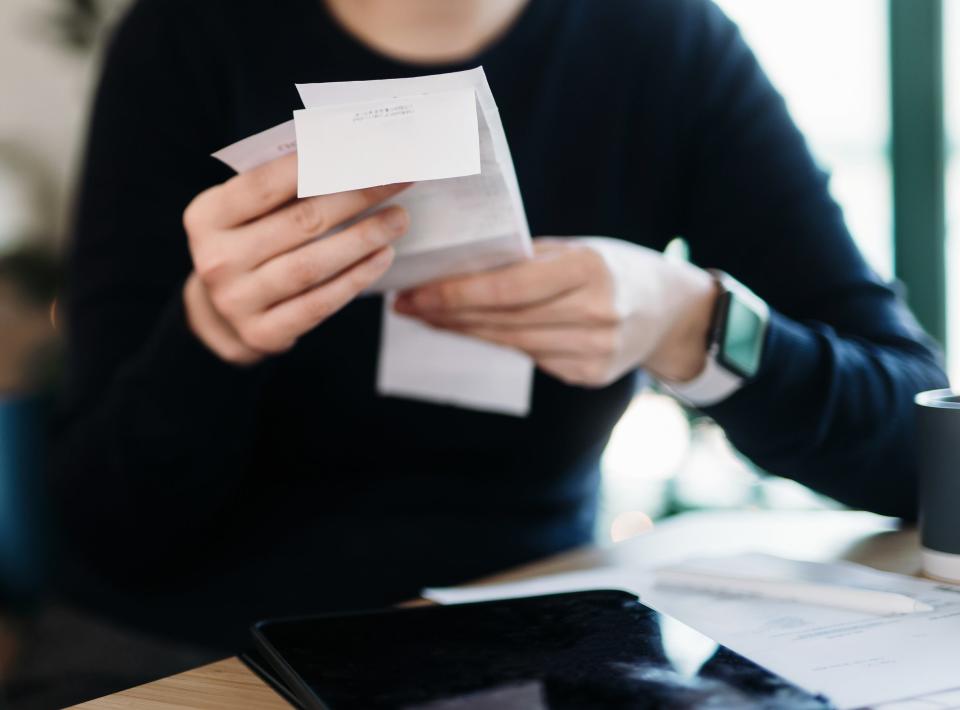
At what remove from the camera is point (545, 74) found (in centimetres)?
89

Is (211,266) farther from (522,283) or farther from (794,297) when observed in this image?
(794,297)

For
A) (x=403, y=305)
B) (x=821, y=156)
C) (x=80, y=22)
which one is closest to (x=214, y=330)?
(x=403, y=305)

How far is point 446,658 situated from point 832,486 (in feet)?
1.53

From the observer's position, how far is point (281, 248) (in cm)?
60

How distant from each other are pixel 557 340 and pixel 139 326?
1.23ft

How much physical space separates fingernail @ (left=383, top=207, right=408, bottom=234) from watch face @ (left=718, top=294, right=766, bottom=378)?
26 centimetres

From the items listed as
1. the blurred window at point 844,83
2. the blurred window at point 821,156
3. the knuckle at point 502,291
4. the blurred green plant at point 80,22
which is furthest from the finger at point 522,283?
the blurred green plant at point 80,22

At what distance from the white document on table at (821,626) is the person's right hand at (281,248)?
198mm

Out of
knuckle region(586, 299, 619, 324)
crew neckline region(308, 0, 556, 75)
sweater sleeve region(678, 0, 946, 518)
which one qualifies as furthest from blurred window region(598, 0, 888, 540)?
knuckle region(586, 299, 619, 324)

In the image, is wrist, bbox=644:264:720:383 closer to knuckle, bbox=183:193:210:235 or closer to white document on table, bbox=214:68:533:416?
white document on table, bbox=214:68:533:416

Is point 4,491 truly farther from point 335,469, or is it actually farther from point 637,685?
point 637,685

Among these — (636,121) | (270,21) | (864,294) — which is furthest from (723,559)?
(270,21)

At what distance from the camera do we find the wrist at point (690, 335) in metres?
0.74

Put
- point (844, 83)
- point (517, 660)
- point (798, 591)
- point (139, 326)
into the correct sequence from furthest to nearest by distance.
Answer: point (844, 83) < point (139, 326) < point (798, 591) < point (517, 660)
